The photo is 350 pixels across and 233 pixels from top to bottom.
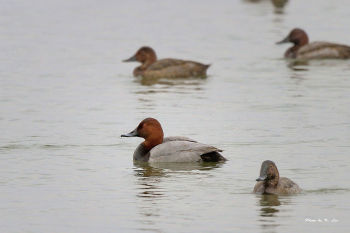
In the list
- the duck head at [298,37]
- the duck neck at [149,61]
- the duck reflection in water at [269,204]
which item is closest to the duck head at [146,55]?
the duck neck at [149,61]

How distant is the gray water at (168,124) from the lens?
11633mm

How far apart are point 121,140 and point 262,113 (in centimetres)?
330

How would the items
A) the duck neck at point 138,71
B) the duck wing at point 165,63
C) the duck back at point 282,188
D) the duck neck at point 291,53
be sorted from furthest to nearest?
the duck neck at point 291,53 < the duck neck at point 138,71 < the duck wing at point 165,63 < the duck back at point 282,188

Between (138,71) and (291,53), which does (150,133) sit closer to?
(138,71)

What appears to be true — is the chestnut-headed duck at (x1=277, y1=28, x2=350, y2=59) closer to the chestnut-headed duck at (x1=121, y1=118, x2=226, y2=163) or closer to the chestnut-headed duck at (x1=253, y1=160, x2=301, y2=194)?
the chestnut-headed duck at (x1=121, y1=118, x2=226, y2=163)

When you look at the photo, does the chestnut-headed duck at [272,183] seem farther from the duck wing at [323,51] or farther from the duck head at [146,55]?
the duck wing at [323,51]

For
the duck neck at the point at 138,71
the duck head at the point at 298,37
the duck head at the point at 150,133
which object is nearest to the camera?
the duck head at the point at 150,133

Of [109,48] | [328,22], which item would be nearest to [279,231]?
[109,48]

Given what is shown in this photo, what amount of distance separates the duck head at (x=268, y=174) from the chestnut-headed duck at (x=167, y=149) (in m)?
2.18

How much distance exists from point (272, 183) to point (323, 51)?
13769mm

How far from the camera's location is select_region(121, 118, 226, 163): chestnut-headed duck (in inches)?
575

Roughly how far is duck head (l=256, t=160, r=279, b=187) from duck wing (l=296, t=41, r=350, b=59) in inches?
536

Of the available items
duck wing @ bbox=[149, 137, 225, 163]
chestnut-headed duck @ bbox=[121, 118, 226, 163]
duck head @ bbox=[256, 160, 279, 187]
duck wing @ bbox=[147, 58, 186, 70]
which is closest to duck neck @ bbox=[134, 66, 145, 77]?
duck wing @ bbox=[147, 58, 186, 70]

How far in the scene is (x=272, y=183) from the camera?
1229 cm
